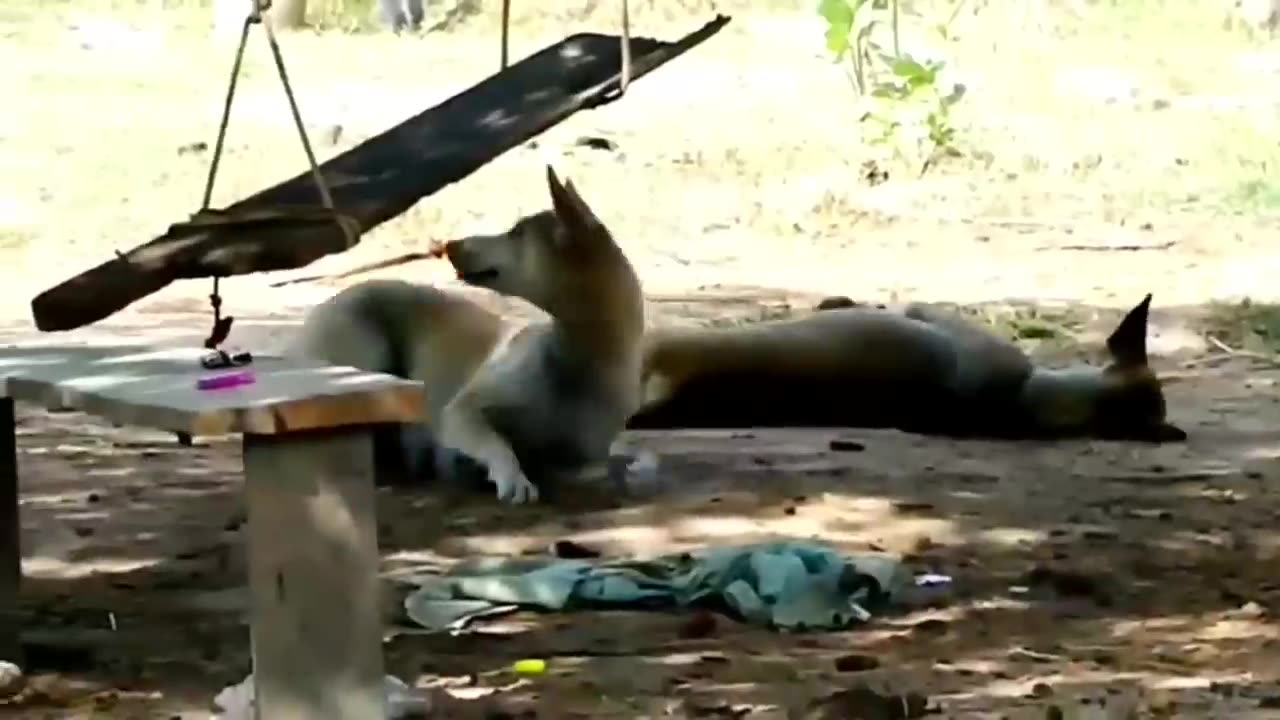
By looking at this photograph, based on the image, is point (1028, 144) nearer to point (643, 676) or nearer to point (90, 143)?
point (90, 143)

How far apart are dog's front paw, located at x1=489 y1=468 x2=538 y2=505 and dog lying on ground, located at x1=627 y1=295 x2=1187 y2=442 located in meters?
1.00

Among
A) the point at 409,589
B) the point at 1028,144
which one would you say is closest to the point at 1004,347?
the point at 409,589

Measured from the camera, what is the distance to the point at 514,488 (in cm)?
565

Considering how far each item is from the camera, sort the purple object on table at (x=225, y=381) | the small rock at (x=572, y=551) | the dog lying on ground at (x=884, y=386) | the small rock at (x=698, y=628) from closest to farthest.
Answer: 1. the purple object on table at (x=225, y=381)
2. the small rock at (x=698, y=628)
3. the small rock at (x=572, y=551)
4. the dog lying on ground at (x=884, y=386)

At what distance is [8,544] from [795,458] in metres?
2.61

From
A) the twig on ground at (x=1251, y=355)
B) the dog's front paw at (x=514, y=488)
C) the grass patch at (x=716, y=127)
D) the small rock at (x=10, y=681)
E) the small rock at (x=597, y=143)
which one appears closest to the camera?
the small rock at (x=10, y=681)

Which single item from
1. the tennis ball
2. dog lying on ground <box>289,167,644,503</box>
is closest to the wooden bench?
the tennis ball

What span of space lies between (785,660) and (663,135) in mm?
9141

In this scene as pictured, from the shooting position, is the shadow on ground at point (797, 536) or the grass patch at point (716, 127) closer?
the shadow on ground at point (797, 536)

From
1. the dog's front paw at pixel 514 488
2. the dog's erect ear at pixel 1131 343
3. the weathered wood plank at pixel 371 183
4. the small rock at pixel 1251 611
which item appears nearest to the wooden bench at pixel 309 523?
the weathered wood plank at pixel 371 183

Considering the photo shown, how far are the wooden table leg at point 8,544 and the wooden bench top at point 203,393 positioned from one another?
196mm

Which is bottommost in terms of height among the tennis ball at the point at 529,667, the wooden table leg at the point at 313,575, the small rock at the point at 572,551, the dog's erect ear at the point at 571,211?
the small rock at the point at 572,551

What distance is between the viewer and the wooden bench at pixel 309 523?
329 cm

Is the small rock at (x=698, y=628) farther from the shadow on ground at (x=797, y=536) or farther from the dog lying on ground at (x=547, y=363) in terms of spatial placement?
the dog lying on ground at (x=547, y=363)
